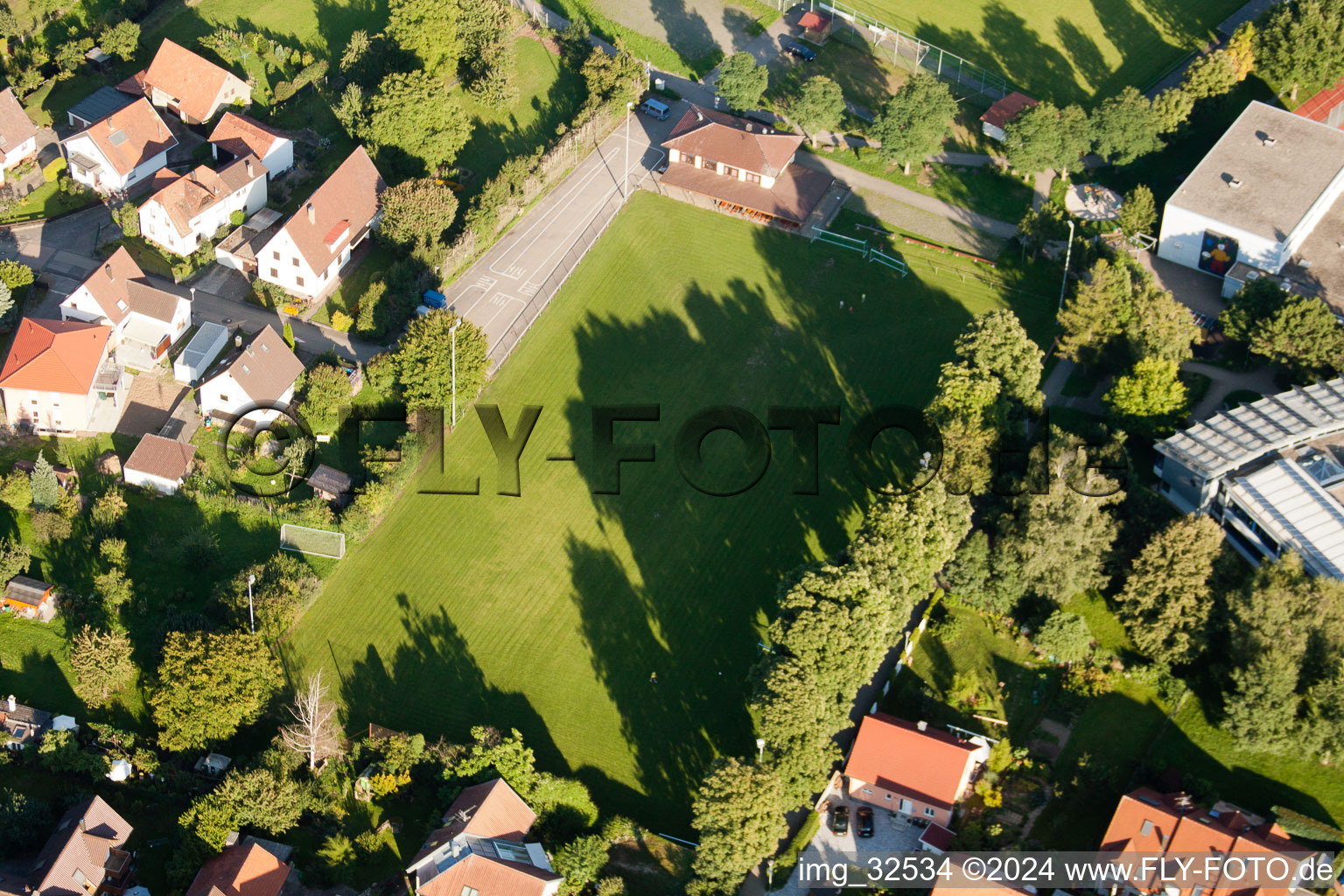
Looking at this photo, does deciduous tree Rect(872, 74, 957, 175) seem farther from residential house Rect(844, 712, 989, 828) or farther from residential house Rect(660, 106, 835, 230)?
residential house Rect(844, 712, 989, 828)

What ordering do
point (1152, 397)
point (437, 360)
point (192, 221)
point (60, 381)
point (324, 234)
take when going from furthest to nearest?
point (192, 221), point (324, 234), point (437, 360), point (60, 381), point (1152, 397)

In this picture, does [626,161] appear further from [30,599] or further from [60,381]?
[30,599]

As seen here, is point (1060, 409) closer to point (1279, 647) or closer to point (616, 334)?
point (1279, 647)

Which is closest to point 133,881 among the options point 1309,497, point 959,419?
point 959,419

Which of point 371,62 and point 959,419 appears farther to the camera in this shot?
point 371,62

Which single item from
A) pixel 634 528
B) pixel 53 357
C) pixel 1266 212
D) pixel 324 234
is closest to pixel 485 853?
pixel 634 528
